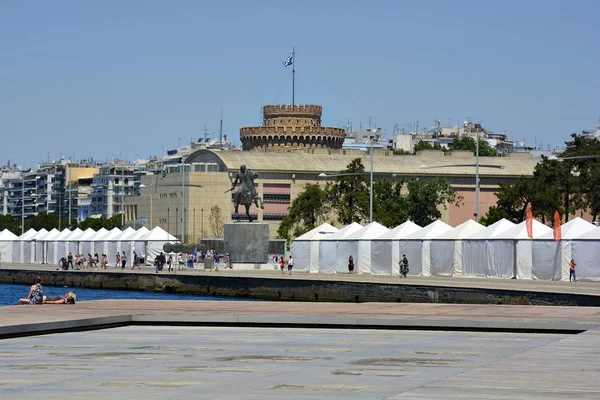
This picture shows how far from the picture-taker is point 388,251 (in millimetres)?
71625

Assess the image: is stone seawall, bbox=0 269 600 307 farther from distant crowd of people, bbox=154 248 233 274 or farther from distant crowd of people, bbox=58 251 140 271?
distant crowd of people, bbox=58 251 140 271

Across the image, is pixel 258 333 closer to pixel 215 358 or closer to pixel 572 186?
pixel 215 358

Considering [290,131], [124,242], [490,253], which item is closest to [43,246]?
[124,242]

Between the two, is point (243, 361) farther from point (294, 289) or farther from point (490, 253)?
point (490, 253)

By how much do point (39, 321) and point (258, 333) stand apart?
16.0 feet

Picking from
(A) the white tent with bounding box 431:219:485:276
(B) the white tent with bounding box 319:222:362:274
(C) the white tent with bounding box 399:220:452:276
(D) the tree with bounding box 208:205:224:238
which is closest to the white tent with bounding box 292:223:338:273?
(B) the white tent with bounding box 319:222:362:274

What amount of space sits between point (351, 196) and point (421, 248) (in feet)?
136

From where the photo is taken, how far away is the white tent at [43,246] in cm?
10744

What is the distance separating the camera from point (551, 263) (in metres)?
59.6

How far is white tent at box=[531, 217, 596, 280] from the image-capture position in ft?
192

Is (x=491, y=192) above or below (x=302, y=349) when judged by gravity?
above

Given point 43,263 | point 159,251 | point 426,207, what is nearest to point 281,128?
point 426,207

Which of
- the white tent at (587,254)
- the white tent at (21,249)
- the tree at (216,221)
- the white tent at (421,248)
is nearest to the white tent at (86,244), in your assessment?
the white tent at (21,249)

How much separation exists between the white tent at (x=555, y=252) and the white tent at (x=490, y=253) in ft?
5.20
